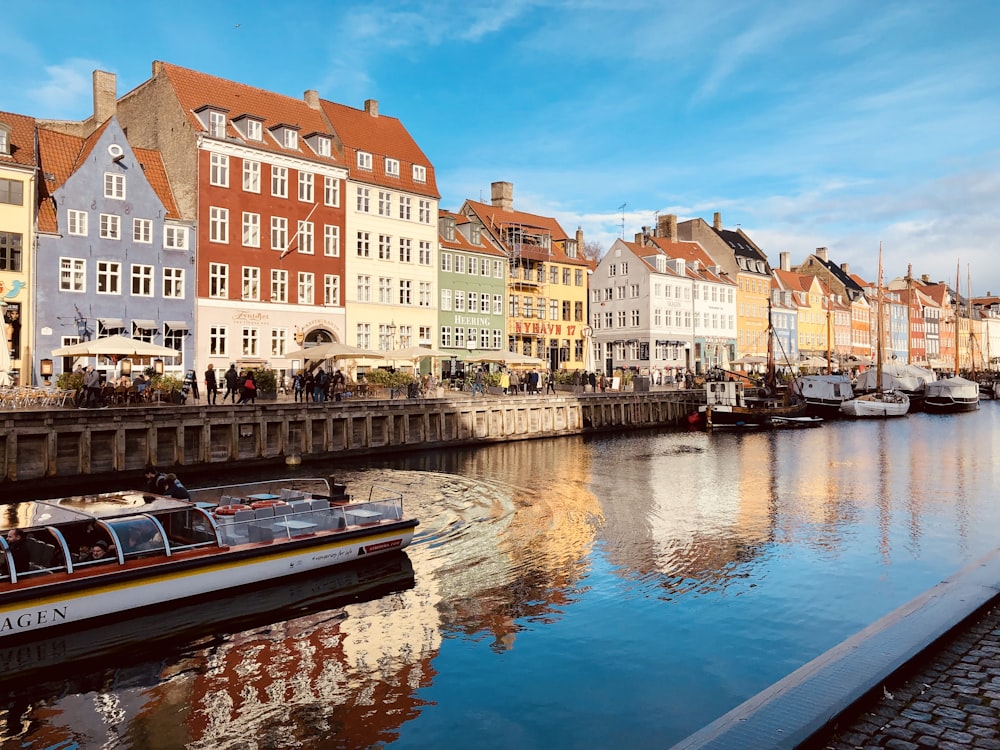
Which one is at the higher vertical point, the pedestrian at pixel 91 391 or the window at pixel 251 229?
the window at pixel 251 229

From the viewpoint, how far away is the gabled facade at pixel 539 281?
→ 2623 inches

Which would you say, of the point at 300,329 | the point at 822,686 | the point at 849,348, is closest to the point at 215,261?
the point at 300,329

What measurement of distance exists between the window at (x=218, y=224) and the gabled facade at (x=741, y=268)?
5607 centimetres

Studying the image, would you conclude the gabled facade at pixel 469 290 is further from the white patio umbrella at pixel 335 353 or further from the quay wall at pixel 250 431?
the white patio umbrella at pixel 335 353

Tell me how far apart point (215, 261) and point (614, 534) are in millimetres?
31250

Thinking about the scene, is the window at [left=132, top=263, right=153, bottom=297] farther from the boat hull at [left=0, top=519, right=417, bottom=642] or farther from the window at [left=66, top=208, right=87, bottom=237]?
the boat hull at [left=0, top=519, right=417, bottom=642]

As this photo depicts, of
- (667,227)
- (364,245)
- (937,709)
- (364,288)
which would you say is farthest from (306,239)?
(667,227)

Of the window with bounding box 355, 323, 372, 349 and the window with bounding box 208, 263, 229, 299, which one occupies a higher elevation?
the window with bounding box 208, 263, 229, 299

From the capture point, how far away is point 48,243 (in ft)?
125

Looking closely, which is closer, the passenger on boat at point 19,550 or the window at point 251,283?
the passenger on boat at point 19,550

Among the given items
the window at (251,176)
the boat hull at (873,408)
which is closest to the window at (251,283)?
the window at (251,176)

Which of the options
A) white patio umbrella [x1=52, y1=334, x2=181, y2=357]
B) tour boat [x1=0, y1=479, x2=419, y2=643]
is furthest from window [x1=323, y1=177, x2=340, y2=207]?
tour boat [x1=0, y1=479, x2=419, y2=643]

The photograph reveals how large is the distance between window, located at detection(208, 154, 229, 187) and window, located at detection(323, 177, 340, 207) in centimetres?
676

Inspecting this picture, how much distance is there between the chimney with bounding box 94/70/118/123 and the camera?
46875mm
